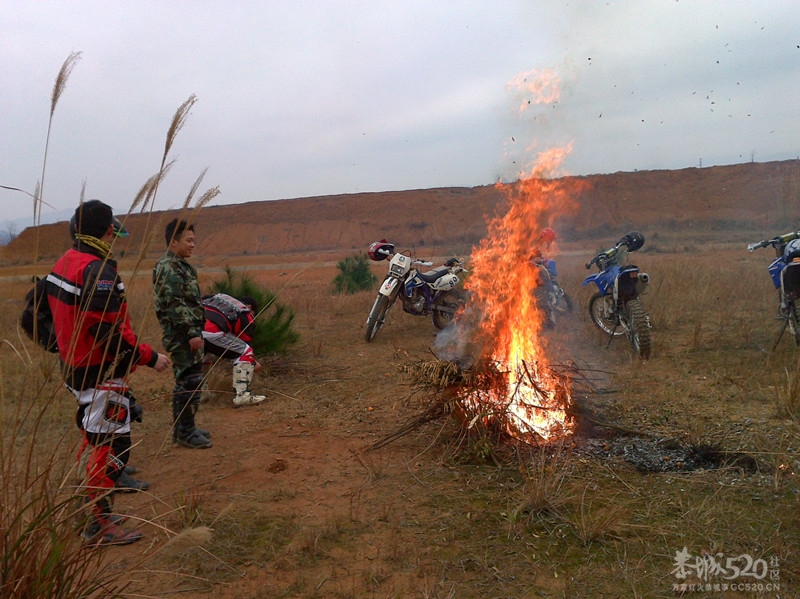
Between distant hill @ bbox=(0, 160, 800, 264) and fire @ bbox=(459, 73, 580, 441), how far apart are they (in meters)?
34.4

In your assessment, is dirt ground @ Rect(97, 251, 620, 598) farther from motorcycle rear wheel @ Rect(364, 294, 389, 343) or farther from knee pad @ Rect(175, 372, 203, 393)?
motorcycle rear wheel @ Rect(364, 294, 389, 343)

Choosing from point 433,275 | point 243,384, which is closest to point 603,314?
point 433,275

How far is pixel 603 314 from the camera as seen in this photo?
24.4ft

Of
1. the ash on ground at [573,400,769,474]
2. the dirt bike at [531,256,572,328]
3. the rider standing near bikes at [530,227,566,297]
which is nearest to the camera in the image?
the ash on ground at [573,400,769,474]

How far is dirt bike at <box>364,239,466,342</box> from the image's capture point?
8.09 metres

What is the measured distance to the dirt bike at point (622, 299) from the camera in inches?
249

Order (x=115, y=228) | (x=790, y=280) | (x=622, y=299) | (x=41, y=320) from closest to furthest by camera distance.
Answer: (x=41, y=320) → (x=115, y=228) → (x=790, y=280) → (x=622, y=299)

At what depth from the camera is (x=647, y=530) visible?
9.39 ft

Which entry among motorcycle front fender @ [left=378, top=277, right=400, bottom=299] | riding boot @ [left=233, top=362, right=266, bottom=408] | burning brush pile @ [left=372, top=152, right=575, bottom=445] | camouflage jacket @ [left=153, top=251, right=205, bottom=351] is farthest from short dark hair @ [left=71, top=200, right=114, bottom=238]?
motorcycle front fender @ [left=378, top=277, right=400, bottom=299]

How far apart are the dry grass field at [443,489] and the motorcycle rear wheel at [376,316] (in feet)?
6.37

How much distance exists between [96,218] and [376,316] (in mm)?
5263

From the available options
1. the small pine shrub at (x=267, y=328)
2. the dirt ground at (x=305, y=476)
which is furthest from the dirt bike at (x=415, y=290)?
the small pine shrub at (x=267, y=328)

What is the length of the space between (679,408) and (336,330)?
18.8 feet

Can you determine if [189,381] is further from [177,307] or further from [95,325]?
[95,325]
